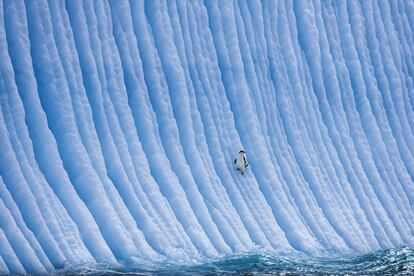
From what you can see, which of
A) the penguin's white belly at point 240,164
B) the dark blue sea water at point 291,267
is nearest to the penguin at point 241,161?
the penguin's white belly at point 240,164

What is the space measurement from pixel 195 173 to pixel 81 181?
1.47m

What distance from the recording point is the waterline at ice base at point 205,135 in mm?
6195

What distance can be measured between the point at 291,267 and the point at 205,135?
2162 millimetres

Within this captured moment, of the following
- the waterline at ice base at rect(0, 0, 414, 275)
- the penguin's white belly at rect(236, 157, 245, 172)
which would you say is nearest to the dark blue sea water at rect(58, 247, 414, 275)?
the waterline at ice base at rect(0, 0, 414, 275)

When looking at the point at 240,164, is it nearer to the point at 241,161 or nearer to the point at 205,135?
the point at 241,161

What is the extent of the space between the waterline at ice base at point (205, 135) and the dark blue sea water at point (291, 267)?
4 centimetres

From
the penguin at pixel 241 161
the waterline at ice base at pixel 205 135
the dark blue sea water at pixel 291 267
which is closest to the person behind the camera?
the dark blue sea water at pixel 291 267

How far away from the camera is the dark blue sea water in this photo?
5.81 m

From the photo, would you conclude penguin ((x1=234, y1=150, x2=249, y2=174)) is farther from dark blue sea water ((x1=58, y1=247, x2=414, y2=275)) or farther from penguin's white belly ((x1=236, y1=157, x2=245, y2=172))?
dark blue sea water ((x1=58, y1=247, x2=414, y2=275))

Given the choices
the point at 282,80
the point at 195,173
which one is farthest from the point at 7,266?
the point at 282,80

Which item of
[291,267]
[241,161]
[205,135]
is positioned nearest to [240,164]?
[241,161]

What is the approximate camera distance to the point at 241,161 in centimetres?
720

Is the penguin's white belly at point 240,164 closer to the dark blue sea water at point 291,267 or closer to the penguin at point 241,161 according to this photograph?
the penguin at point 241,161

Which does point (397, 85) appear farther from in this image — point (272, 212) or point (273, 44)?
point (272, 212)
